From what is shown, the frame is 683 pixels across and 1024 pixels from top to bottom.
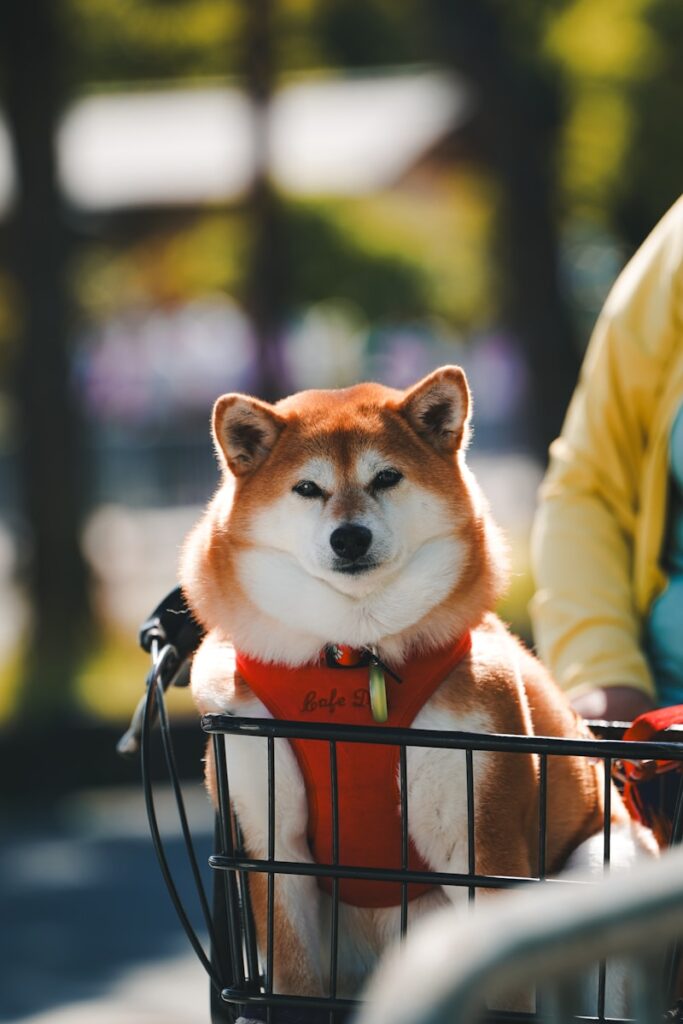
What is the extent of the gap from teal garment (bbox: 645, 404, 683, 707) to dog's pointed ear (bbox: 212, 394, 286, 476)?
693mm

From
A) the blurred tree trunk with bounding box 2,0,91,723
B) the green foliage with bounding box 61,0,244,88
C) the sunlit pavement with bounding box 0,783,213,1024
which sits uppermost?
the green foliage with bounding box 61,0,244,88

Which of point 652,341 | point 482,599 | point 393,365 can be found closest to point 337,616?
point 482,599

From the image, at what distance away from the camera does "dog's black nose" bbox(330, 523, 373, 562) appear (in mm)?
1979

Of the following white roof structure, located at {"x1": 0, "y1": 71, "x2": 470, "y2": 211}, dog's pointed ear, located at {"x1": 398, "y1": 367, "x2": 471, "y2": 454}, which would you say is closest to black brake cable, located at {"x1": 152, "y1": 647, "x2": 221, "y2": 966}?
dog's pointed ear, located at {"x1": 398, "y1": 367, "x2": 471, "y2": 454}

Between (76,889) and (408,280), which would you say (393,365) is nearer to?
(408,280)

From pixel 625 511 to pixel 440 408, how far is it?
0.53 m

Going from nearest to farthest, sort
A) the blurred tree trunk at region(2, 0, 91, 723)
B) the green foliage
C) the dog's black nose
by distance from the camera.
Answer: the dog's black nose, the blurred tree trunk at region(2, 0, 91, 723), the green foliage

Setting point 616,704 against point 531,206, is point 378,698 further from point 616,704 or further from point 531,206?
point 531,206

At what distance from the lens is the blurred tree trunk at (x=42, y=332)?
9.18 meters

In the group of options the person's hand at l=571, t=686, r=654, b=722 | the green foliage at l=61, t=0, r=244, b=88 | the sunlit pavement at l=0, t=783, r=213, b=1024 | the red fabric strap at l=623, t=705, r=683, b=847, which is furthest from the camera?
the green foliage at l=61, t=0, r=244, b=88

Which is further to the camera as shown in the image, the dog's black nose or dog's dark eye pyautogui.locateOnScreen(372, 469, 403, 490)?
dog's dark eye pyautogui.locateOnScreen(372, 469, 403, 490)

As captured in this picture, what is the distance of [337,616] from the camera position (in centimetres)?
197

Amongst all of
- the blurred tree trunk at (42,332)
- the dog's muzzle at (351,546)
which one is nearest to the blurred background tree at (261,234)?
the blurred tree trunk at (42,332)

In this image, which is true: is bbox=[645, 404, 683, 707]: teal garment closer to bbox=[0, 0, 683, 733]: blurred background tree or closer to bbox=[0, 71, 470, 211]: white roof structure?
bbox=[0, 0, 683, 733]: blurred background tree
